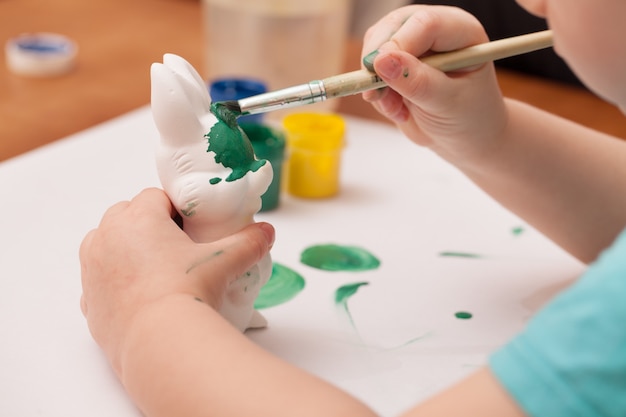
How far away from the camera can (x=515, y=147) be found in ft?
2.82

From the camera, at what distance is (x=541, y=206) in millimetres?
859

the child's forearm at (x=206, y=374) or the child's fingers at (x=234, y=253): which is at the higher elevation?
the child's fingers at (x=234, y=253)

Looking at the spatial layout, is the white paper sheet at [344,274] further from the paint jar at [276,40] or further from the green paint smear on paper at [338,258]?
the paint jar at [276,40]

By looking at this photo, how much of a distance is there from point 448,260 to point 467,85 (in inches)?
7.4

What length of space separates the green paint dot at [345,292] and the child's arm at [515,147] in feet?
0.57

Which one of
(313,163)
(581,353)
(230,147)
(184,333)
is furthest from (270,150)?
(581,353)

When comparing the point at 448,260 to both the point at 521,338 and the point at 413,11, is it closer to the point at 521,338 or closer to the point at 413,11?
the point at 413,11

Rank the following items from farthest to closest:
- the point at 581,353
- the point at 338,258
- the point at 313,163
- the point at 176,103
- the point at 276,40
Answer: the point at 276,40 → the point at 313,163 → the point at 338,258 → the point at 176,103 → the point at 581,353

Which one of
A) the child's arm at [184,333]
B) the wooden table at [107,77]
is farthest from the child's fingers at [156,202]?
the wooden table at [107,77]

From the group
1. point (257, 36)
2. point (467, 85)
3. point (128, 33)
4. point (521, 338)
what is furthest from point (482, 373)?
point (128, 33)

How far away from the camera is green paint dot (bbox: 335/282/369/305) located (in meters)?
0.79

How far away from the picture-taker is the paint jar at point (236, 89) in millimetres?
1080

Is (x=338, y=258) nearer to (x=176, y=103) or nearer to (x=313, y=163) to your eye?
(x=313, y=163)

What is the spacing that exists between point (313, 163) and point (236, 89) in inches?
6.7
